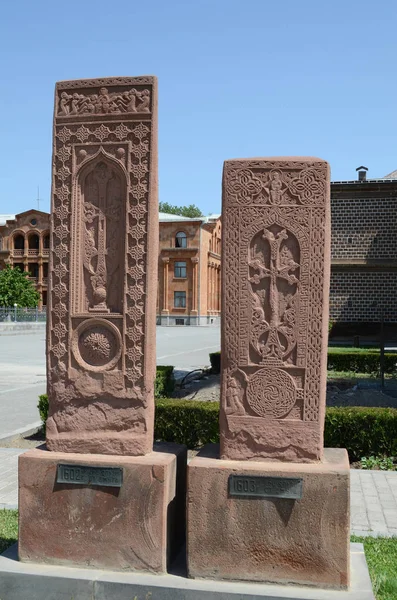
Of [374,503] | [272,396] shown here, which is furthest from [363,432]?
[272,396]

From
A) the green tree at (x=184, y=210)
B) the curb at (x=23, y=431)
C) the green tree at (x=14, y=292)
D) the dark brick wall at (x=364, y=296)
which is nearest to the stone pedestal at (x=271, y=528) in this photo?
the curb at (x=23, y=431)

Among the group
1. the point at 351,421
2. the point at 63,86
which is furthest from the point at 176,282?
the point at 63,86

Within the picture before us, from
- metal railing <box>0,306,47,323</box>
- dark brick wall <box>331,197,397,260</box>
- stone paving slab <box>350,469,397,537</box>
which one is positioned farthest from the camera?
metal railing <box>0,306,47,323</box>

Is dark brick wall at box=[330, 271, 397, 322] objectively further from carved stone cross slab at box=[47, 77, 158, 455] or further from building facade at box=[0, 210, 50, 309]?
building facade at box=[0, 210, 50, 309]

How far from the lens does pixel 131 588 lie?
342 cm

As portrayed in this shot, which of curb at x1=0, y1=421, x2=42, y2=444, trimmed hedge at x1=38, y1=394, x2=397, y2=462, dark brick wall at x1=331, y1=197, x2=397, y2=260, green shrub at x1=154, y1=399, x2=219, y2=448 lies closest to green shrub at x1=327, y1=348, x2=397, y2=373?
dark brick wall at x1=331, y1=197, x2=397, y2=260

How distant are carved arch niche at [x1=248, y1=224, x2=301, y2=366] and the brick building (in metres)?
19.1

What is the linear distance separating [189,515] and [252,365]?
2.89ft

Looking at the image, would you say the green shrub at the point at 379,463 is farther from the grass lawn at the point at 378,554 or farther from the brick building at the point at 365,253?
the brick building at the point at 365,253

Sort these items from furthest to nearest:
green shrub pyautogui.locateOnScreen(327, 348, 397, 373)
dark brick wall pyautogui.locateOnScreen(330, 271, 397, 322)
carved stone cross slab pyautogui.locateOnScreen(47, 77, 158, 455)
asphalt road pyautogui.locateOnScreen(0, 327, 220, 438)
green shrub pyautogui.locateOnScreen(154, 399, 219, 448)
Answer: dark brick wall pyautogui.locateOnScreen(330, 271, 397, 322), green shrub pyautogui.locateOnScreen(327, 348, 397, 373), asphalt road pyautogui.locateOnScreen(0, 327, 220, 438), green shrub pyautogui.locateOnScreen(154, 399, 219, 448), carved stone cross slab pyautogui.locateOnScreen(47, 77, 158, 455)

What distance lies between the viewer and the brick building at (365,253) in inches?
877

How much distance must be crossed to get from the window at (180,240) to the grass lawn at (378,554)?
47.6m

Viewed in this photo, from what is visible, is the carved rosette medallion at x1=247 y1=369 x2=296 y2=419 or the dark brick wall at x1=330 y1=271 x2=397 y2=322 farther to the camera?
the dark brick wall at x1=330 y1=271 x2=397 y2=322

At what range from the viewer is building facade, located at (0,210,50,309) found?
56.5 metres
